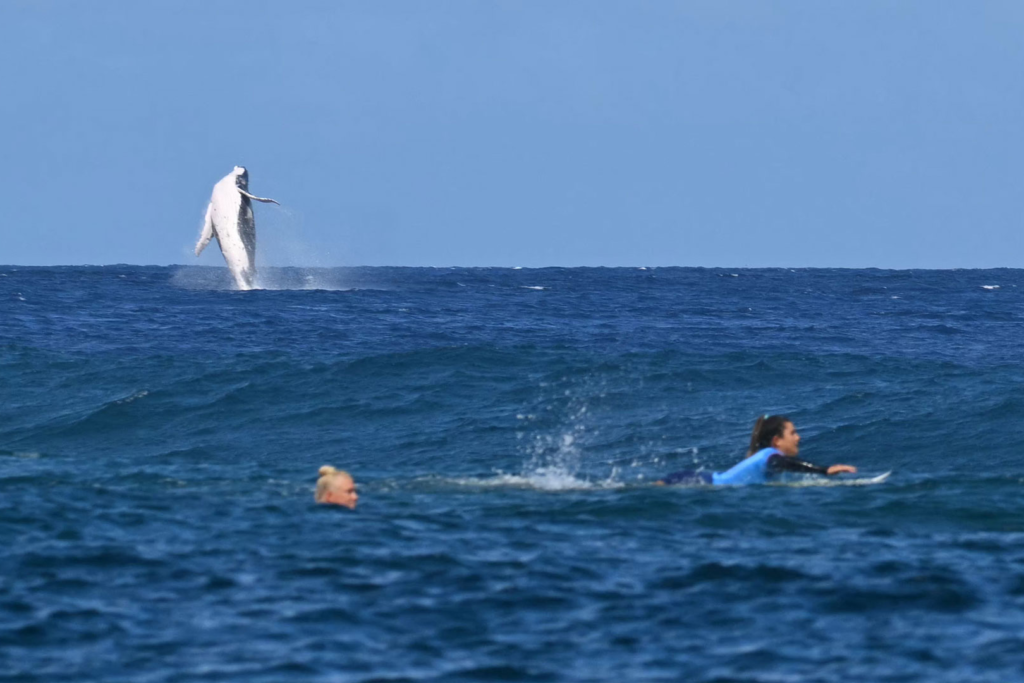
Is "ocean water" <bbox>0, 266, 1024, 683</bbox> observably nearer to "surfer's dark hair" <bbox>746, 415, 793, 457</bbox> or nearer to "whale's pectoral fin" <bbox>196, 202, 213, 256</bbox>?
"surfer's dark hair" <bbox>746, 415, 793, 457</bbox>

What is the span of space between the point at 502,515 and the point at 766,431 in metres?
3.67

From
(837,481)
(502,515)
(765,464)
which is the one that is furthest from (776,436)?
(502,515)

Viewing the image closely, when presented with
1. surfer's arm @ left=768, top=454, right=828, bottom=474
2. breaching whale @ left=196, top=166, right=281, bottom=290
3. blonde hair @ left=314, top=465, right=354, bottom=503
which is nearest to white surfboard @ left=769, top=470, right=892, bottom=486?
surfer's arm @ left=768, top=454, right=828, bottom=474

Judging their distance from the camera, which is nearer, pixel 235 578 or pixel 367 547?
pixel 235 578

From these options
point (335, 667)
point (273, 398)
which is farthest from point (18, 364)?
point (335, 667)

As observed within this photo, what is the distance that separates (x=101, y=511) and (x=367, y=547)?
9.84 feet

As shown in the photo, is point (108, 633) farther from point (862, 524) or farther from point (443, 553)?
point (862, 524)

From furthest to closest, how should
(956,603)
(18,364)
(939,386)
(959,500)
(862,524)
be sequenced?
(18,364) < (939,386) < (959,500) < (862,524) < (956,603)

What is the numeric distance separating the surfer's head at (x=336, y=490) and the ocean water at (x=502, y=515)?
0.19m

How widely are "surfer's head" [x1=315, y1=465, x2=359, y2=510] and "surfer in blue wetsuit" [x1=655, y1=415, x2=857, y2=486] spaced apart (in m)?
3.44

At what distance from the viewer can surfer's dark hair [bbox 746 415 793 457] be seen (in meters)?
15.2

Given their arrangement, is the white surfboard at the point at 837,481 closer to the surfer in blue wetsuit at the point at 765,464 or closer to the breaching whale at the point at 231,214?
the surfer in blue wetsuit at the point at 765,464

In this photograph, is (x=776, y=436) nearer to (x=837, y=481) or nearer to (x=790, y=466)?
(x=790, y=466)

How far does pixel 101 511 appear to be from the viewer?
12.9 m
